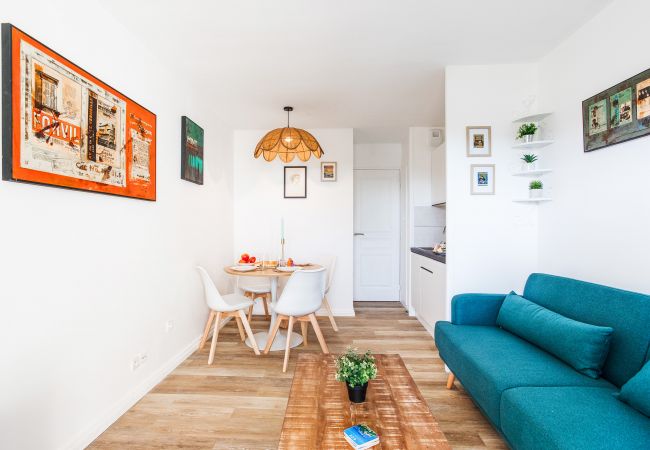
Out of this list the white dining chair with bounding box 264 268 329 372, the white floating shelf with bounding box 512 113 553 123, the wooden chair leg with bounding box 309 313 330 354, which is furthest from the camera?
the wooden chair leg with bounding box 309 313 330 354

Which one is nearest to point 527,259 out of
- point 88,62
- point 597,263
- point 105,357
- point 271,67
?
point 597,263

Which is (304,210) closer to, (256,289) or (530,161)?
(256,289)

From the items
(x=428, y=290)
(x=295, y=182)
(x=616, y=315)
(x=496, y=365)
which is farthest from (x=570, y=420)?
(x=295, y=182)

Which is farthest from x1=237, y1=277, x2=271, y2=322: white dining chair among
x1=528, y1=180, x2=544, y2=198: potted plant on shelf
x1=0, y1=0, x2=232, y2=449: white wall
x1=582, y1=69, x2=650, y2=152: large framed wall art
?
x1=582, y1=69, x2=650, y2=152: large framed wall art

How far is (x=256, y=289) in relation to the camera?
3816mm

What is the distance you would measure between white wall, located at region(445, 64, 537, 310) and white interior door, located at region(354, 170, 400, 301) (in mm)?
2347

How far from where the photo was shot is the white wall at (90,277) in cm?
144

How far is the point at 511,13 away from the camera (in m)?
2.05

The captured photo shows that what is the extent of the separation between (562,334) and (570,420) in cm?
61

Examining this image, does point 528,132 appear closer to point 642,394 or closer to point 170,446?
point 642,394

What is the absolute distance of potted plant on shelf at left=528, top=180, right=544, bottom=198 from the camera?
8.49 feet

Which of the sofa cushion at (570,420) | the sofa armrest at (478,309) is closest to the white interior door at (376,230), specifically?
the sofa armrest at (478,309)

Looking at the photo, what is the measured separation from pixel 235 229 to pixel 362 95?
2390 millimetres

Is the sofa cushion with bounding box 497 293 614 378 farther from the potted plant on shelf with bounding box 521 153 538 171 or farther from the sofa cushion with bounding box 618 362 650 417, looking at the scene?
Answer: the potted plant on shelf with bounding box 521 153 538 171
